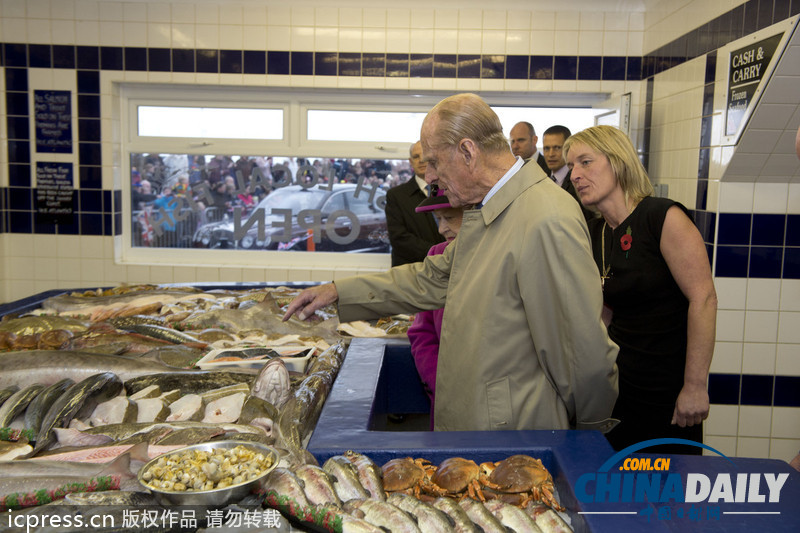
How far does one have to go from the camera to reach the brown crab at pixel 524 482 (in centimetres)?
161

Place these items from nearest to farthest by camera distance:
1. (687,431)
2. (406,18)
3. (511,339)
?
(511,339)
(687,431)
(406,18)

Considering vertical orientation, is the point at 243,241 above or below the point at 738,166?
below

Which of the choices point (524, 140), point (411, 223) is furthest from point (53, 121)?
point (524, 140)

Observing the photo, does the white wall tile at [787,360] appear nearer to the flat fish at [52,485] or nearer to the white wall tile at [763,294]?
the white wall tile at [763,294]

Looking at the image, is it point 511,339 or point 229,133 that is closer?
point 511,339

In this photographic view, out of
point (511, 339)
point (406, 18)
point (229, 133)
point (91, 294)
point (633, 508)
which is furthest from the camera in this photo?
point (229, 133)

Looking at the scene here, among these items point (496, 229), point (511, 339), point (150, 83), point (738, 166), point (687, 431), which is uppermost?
point (150, 83)

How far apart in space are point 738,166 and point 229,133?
4314mm

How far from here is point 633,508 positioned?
150cm

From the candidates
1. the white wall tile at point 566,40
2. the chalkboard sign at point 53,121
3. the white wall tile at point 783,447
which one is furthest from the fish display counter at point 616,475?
the chalkboard sign at point 53,121

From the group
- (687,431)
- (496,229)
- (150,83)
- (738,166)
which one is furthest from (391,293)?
(150,83)

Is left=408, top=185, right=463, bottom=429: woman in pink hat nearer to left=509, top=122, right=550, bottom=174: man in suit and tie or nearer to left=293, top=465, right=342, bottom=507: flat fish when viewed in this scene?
left=293, top=465, right=342, bottom=507: flat fish

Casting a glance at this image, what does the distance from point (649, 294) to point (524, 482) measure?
1.06 metres

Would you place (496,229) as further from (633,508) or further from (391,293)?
(633,508)
